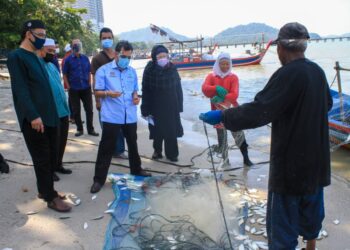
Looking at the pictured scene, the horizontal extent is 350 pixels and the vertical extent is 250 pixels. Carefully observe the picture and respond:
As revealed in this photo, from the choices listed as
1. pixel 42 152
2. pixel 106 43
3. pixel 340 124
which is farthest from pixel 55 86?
pixel 340 124

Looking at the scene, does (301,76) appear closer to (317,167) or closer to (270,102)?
(270,102)

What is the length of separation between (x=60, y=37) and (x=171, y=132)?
33.4ft

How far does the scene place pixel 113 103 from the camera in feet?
15.1

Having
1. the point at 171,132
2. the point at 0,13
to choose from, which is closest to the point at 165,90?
the point at 171,132

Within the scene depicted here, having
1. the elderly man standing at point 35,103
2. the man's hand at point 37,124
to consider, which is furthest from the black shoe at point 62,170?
the man's hand at point 37,124

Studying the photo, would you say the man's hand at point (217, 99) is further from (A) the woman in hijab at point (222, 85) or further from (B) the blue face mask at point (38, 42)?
(B) the blue face mask at point (38, 42)

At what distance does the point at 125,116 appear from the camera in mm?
4656

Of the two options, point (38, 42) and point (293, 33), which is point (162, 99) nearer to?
point (38, 42)

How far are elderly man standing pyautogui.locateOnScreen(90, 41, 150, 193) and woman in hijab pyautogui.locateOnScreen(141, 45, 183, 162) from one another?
0.87 m

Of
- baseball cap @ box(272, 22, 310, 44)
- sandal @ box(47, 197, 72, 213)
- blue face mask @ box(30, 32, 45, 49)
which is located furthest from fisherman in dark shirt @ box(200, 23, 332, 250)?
sandal @ box(47, 197, 72, 213)

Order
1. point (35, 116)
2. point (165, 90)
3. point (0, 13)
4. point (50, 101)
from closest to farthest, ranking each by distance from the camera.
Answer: point (35, 116)
point (50, 101)
point (165, 90)
point (0, 13)

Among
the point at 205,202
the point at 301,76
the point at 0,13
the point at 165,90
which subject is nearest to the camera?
the point at 301,76

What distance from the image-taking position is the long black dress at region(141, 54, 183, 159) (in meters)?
5.60

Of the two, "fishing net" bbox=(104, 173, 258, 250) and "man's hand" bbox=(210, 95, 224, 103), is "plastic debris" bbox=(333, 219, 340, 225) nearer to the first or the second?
"fishing net" bbox=(104, 173, 258, 250)
